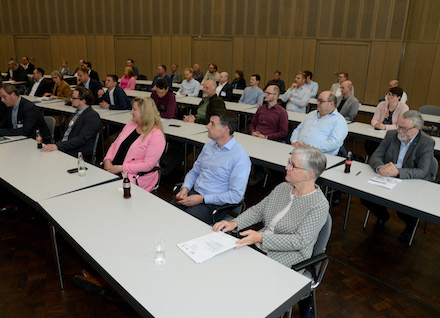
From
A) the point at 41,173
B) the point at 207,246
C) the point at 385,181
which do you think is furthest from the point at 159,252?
the point at 385,181

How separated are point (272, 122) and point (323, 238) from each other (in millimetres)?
3324

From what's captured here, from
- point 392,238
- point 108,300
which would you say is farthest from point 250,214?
point 392,238

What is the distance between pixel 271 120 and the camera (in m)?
5.36

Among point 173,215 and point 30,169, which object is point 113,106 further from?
point 173,215

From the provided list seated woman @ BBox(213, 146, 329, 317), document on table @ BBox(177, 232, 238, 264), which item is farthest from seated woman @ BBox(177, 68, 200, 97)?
document on table @ BBox(177, 232, 238, 264)

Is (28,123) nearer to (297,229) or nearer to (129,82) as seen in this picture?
(297,229)

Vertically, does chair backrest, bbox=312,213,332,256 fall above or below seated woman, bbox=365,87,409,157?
below

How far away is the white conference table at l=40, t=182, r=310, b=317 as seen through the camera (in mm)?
1647

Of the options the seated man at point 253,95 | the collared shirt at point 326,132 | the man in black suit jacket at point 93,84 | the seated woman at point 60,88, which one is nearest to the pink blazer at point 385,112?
the collared shirt at point 326,132

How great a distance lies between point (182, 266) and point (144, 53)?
575 inches

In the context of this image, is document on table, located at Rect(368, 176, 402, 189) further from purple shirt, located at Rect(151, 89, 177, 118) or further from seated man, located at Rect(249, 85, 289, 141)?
purple shirt, located at Rect(151, 89, 177, 118)

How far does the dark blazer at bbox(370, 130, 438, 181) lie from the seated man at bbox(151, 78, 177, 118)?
3.53 metres

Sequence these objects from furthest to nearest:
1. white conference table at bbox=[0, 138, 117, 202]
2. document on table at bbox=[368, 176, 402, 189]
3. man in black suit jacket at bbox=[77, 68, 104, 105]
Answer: man in black suit jacket at bbox=[77, 68, 104, 105] < document on table at bbox=[368, 176, 402, 189] < white conference table at bbox=[0, 138, 117, 202]

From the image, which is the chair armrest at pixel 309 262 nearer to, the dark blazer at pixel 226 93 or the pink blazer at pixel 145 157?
the pink blazer at pixel 145 157
